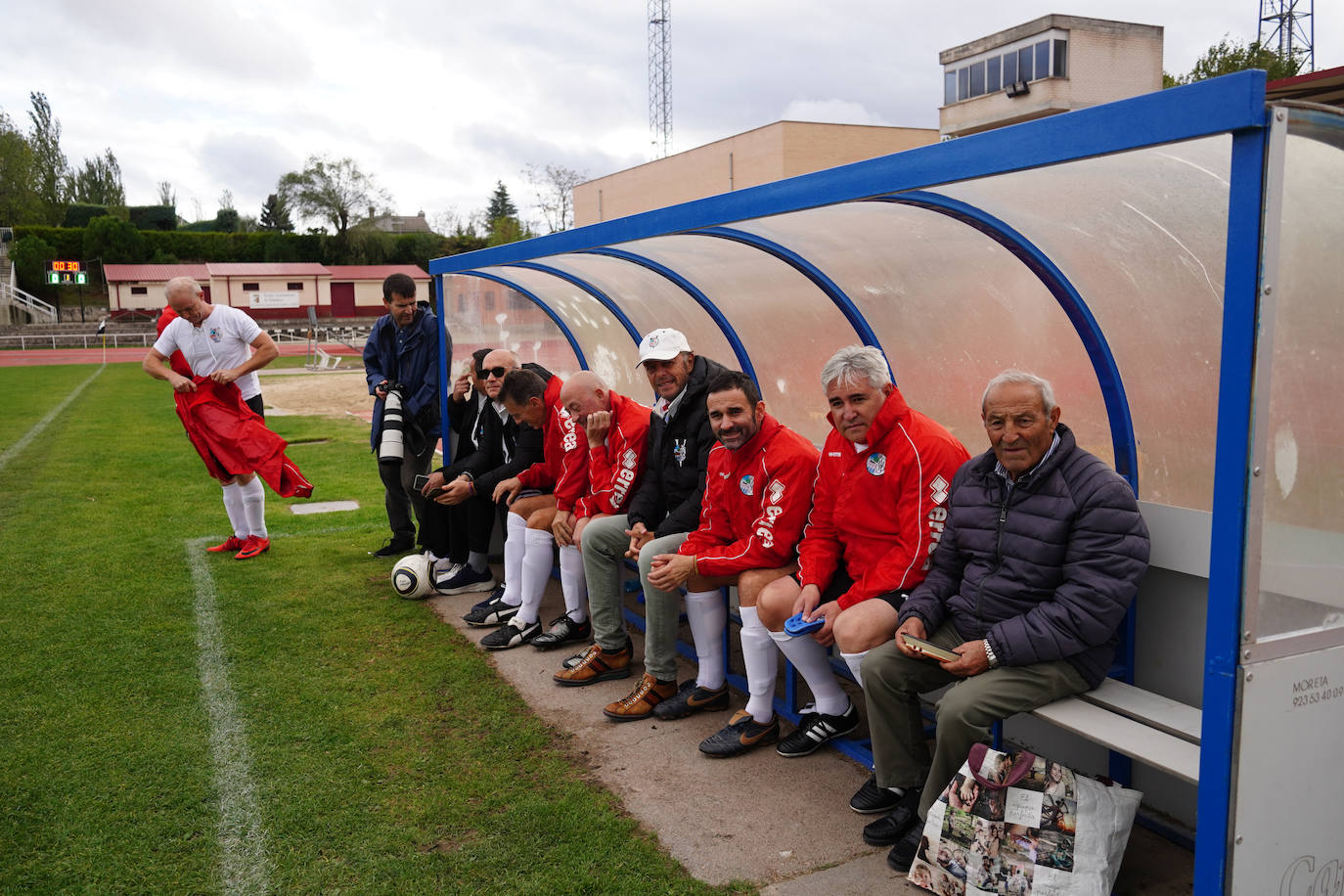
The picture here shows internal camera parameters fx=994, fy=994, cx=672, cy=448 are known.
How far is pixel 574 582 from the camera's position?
5.22m

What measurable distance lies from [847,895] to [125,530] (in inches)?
279

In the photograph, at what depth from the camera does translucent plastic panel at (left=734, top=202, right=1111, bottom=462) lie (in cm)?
399

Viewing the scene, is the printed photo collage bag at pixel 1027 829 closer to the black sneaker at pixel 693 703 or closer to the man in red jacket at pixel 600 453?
the black sneaker at pixel 693 703

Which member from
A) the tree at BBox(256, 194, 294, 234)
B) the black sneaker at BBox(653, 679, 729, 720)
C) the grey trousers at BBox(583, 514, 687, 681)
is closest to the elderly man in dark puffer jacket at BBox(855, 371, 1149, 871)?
the black sneaker at BBox(653, 679, 729, 720)

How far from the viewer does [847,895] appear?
2.95 m

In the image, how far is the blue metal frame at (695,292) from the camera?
544 centimetres

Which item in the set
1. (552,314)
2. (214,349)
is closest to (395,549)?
(214,349)

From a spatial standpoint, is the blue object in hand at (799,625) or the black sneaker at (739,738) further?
the black sneaker at (739,738)

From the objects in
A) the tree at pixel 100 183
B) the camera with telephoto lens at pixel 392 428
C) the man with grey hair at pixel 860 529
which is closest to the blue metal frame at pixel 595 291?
the camera with telephoto lens at pixel 392 428

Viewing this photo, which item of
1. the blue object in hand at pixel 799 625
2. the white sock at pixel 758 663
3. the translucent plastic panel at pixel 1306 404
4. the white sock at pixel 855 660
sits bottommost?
the white sock at pixel 758 663

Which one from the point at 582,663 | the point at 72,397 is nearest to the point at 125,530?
the point at 582,663

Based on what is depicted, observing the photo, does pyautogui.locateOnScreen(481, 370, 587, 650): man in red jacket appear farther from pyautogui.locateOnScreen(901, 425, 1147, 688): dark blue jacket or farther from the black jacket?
pyautogui.locateOnScreen(901, 425, 1147, 688): dark blue jacket

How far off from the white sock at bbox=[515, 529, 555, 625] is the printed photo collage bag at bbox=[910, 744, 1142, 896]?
2913 mm

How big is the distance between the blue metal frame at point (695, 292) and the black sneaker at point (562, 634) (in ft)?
5.30
